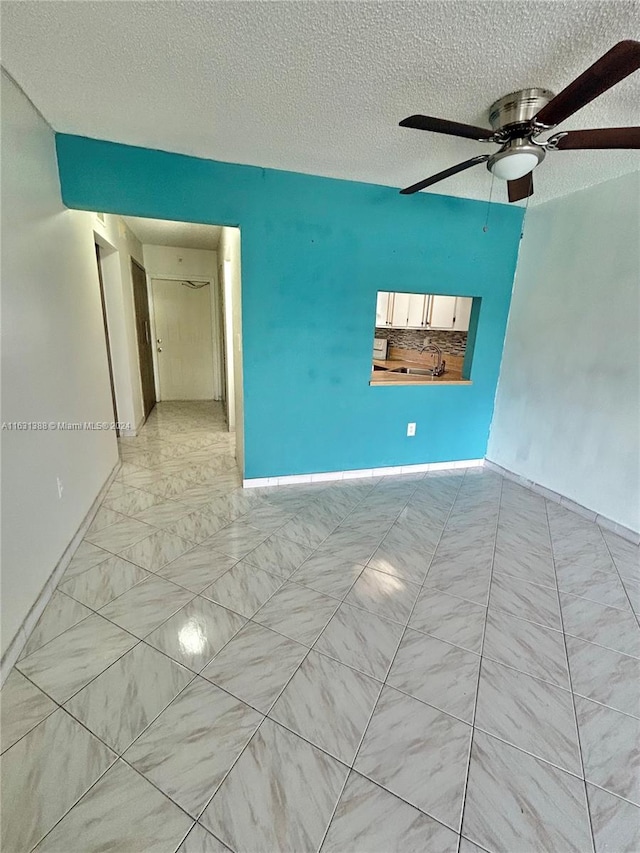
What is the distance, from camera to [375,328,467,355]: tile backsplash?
450 centimetres

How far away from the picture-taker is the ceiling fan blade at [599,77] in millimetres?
957

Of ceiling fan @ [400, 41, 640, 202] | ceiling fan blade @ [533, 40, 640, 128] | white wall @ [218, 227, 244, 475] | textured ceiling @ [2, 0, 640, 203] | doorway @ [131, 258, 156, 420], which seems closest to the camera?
ceiling fan blade @ [533, 40, 640, 128]

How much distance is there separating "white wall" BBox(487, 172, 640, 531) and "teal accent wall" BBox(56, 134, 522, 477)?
24cm

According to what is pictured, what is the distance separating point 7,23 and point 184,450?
10.3 feet

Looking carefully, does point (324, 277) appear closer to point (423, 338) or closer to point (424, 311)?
point (424, 311)

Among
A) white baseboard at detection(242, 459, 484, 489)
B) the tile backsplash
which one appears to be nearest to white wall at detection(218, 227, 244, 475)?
white baseboard at detection(242, 459, 484, 489)

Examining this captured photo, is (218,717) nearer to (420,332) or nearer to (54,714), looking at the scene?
(54,714)

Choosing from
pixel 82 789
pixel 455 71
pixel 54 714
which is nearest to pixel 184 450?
pixel 54 714

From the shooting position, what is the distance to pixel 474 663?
Answer: 150 cm

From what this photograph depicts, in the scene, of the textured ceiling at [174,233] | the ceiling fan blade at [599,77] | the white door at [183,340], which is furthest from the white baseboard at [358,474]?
the white door at [183,340]

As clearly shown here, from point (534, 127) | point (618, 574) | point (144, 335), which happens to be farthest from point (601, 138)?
point (144, 335)

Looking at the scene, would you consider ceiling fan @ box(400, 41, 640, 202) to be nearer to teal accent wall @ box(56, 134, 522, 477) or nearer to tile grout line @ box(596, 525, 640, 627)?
teal accent wall @ box(56, 134, 522, 477)

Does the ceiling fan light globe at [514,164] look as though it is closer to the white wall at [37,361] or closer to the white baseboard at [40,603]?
the white wall at [37,361]

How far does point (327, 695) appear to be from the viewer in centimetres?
134
